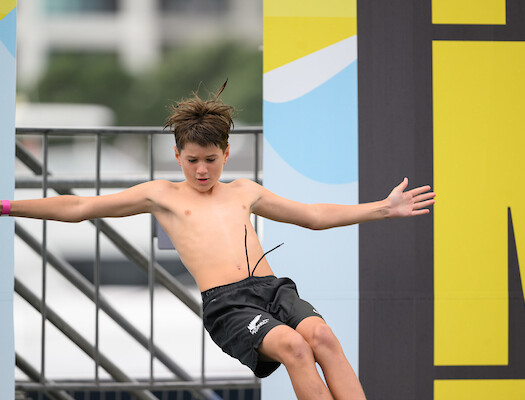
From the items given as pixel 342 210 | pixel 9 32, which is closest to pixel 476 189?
pixel 342 210

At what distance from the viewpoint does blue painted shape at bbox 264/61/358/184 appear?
10.0ft

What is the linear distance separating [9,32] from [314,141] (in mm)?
1464

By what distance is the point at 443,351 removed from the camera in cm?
311

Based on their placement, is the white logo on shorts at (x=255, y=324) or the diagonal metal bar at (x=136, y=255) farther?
the diagonal metal bar at (x=136, y=255)

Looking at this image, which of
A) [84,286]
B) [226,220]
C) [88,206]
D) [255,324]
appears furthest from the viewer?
[84,286]

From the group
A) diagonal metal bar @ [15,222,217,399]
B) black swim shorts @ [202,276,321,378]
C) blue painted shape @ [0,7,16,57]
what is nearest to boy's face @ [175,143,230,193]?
black swim shorts @ [202,276,321,378]

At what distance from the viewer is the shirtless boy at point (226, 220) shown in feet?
7.26

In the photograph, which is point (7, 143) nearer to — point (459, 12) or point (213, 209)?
point (213, 209)

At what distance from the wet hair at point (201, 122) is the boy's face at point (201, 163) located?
0.06ft

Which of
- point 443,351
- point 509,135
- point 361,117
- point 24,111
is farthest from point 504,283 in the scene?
point 24,111

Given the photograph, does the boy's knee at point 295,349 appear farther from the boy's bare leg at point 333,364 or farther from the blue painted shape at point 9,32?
the blue painted shape at point 9,32

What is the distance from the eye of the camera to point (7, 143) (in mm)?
3006

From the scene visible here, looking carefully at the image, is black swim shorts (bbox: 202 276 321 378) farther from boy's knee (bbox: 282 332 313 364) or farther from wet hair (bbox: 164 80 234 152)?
wet hair (bbox: 164 80 234 152)

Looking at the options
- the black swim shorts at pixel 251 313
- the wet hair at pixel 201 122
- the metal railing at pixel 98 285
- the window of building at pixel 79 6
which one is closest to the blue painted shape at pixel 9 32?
the metal railing at pixel 98 285
